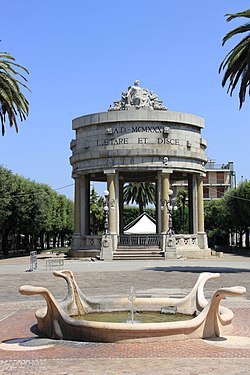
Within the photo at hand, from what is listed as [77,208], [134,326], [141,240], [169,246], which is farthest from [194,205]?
[134,326]

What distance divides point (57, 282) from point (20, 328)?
1265 cm

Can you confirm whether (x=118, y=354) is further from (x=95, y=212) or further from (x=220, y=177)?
(x=220, y=177)

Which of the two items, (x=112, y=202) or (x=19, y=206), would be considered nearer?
(x=112, y=202)

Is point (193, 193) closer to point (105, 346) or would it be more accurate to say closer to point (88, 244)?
point (88, 244)

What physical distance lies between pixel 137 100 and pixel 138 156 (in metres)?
6.15

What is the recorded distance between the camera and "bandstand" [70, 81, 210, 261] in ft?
158

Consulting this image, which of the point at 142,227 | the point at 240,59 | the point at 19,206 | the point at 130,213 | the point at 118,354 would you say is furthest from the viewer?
the point at 130,213

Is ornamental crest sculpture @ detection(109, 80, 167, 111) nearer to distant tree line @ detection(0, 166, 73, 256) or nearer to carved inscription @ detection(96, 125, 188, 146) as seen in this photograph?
carved inscription @ detection(96, 125, 188, 146)

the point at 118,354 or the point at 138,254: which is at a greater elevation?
the point at 138,254

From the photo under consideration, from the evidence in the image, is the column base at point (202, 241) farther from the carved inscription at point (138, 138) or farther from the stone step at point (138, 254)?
the carved inscription at point (138, 138)

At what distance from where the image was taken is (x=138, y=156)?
159 ft

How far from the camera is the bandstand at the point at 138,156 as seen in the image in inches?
1896

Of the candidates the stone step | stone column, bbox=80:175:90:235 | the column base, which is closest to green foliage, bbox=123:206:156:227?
stone column, bbox=80:175:90:235

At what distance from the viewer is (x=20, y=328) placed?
13.8m
